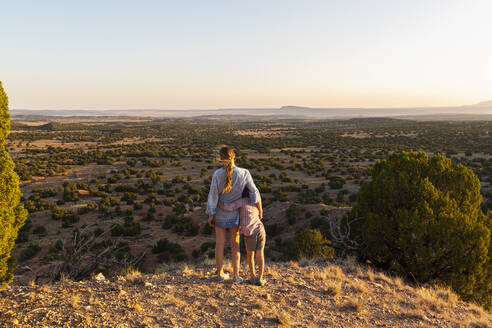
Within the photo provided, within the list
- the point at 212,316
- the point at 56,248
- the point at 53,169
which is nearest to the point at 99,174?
the point at 53,169

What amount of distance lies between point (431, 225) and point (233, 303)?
12.7 ft

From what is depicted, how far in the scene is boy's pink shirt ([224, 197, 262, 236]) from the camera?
13.8 ft

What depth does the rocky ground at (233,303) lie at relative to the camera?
361 centimetres

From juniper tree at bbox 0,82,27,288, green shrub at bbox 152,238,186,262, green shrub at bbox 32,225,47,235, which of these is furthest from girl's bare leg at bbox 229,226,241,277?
green shrub at bbox 32,225,47,235

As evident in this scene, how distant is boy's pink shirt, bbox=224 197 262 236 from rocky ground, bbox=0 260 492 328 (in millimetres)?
1042

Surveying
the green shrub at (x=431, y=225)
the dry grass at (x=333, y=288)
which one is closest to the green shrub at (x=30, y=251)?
the dry grass at (x=333, y=288)

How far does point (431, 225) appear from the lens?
17.1 feet

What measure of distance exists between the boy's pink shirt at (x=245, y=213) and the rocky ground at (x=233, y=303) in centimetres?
104

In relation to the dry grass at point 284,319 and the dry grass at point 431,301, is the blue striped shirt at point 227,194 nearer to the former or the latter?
the dry grass at point 284,319

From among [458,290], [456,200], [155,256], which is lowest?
[155,256]

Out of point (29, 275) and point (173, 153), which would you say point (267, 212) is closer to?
point (29, 275)

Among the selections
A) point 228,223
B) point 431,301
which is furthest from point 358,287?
point 228,223

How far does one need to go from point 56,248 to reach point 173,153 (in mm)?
27038

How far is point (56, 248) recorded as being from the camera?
10.7 metres
